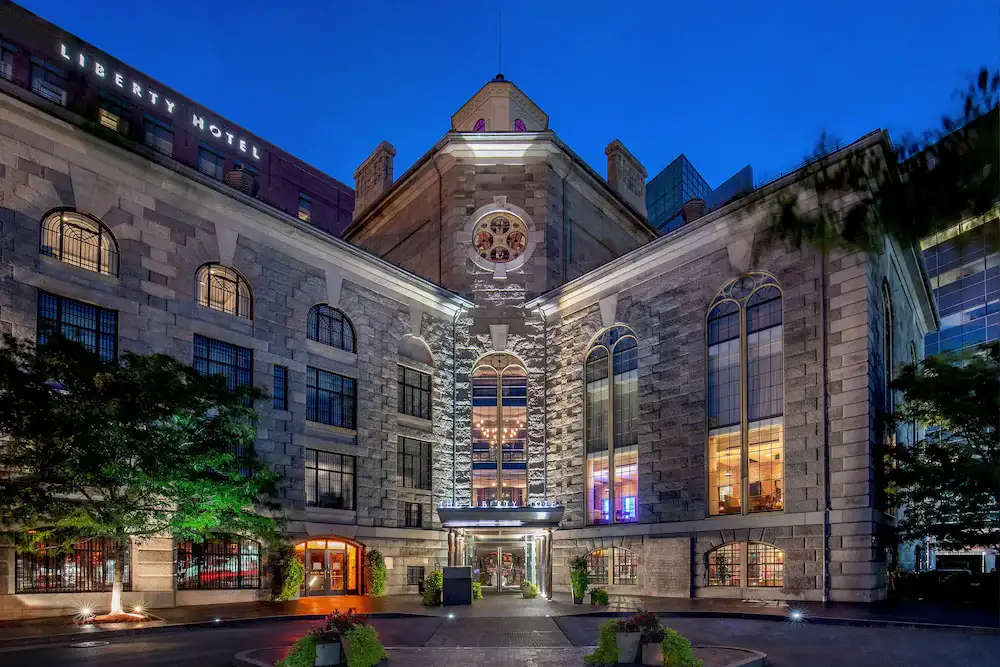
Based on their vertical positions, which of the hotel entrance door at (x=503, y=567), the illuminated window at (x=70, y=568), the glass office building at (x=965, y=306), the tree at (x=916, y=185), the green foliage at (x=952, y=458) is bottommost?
the hotel entrance door at (x=503, y=567)

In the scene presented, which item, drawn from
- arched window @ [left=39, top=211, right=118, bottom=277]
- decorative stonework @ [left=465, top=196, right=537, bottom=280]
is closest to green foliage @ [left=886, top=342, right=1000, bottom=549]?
decorative stonework @ [left=465, top=196, right=537, bottom=280]

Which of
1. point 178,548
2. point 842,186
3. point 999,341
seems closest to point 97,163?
point 178,548

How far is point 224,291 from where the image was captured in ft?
99.1

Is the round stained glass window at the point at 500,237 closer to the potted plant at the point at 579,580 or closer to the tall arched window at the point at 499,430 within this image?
the tall arched window at the point at 499,430

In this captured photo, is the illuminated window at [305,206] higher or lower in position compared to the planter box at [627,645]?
higher

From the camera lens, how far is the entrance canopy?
33.0m

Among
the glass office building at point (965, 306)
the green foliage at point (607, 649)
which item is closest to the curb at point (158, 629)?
the green foliage at point (607, 649)

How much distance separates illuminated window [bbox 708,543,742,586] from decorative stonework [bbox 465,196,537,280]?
16.6 meters

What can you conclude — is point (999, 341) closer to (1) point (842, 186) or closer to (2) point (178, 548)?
(1) point (842, 186)

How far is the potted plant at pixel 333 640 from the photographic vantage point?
13734 millimetres

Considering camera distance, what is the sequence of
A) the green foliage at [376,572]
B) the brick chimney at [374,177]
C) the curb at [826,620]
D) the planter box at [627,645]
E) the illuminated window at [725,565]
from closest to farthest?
1. the planter box at [627,645]
2. the curb at [826,620]
3. the illuminated window at [725,565]
4. the green foliage at [376,572]
5. the brick chimney at [374,177]

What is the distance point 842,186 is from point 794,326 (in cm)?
2315

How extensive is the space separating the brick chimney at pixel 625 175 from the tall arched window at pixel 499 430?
47.1ft

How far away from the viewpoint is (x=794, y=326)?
2817cm
